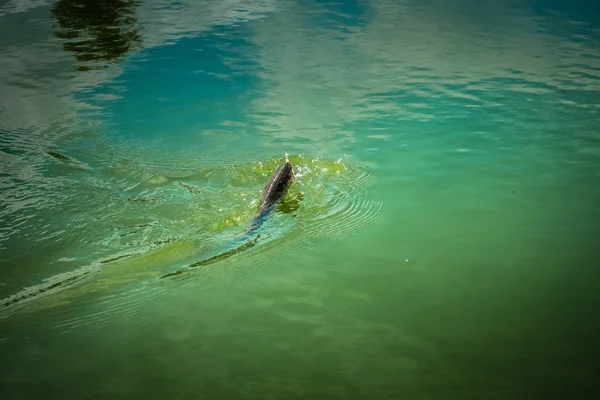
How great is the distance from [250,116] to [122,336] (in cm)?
451

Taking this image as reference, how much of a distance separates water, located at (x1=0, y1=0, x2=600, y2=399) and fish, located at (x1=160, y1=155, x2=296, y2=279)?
0.25ft

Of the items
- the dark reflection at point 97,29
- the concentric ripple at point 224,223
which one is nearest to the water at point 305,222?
the concentric ripple at point 224,223

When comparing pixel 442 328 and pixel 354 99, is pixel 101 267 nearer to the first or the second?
pixel 442 328

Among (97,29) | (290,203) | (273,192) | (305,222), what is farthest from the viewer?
(97,29)

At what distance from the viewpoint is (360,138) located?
6.83 metres

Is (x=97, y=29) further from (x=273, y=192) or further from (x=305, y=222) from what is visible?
(x=305, y=222)

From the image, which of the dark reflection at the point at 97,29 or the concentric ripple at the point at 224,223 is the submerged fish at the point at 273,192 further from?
the dark reflection at the point at 97,29

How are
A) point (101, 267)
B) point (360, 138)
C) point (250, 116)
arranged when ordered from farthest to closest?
point (250, 116) < point (360, 138) < point (101, 267)

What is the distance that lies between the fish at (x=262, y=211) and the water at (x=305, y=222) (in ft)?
0.25

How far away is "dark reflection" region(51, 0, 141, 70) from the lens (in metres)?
10.2

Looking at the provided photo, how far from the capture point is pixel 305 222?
5043 millimetres

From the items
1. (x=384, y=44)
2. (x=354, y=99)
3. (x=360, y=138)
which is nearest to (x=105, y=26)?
(x=384, y=44)

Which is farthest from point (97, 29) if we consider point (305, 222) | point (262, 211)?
point (305, 222)

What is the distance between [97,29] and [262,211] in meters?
9.09
